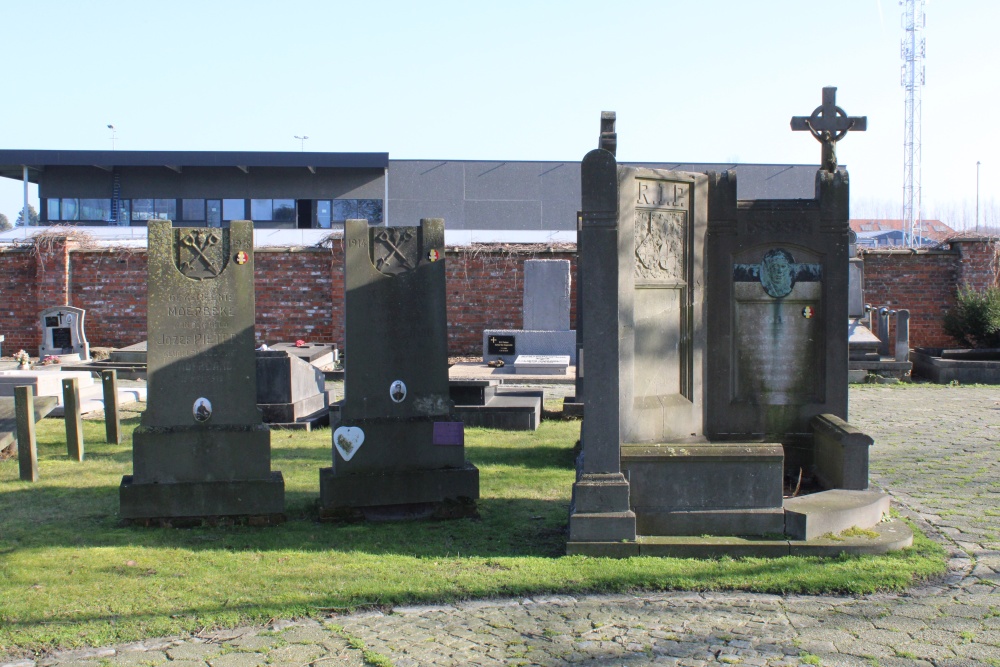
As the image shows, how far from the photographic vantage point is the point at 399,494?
6945 mm

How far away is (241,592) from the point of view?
16.7ft

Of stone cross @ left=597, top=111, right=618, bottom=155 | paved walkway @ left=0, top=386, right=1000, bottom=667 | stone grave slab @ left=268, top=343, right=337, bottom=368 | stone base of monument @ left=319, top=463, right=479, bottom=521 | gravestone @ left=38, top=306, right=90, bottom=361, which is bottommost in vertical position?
paved walkway @ left=0, top=386, right=1000, bottom=667

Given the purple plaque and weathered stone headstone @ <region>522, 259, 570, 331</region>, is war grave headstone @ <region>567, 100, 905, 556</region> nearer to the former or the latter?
the purple plaque

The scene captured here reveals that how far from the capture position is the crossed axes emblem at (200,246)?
22.4ft

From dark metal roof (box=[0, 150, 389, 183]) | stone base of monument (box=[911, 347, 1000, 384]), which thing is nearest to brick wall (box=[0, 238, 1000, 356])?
stone base of monument (box=[911, 347, 1000, 384])

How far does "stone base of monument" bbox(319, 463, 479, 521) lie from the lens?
686 cm

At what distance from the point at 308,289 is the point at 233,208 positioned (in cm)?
1514

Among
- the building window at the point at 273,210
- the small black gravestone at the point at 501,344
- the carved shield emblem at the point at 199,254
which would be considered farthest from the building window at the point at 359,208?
the carved shield emblem at the point at 199,254

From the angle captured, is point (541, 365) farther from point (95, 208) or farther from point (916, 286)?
point (95, 208)

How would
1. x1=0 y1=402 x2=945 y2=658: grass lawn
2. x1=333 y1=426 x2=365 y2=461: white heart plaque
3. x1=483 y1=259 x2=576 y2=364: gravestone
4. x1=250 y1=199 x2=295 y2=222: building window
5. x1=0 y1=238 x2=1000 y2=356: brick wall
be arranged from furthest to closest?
x1=250 y1=199 x2=295 y2=222: building window
x1=0 y1=238 x2=1000 y2=356: brick wall
x1=483 y1=259 x2=576 y2=364: gravestone
x1=333 y1=426 x2=365 y2=461: white heart plaque
x1=0 y1=402 x2=945 y2=658: grass lawn

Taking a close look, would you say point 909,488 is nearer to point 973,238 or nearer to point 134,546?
point 134,546

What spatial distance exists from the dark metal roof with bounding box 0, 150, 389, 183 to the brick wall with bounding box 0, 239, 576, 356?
12.6 meters

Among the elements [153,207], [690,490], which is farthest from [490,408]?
[153,207]

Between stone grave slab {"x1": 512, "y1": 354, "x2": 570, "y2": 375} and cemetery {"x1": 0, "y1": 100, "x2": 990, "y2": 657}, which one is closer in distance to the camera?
cemetery {"x1": 0, "y1": 100, "x2": 990, "y2": 657}
